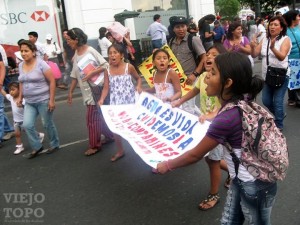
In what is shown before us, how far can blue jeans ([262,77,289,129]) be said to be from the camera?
16.8 feet

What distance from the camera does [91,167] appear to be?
4660mm

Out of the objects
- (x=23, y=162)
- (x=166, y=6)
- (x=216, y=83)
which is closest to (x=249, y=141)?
(x=216, y=83)

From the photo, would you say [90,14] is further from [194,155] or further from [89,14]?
[194,155]

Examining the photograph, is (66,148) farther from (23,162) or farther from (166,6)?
(166,6)

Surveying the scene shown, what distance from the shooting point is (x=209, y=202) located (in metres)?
3.34

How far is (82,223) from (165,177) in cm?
113

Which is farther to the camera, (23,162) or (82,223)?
(23,162)

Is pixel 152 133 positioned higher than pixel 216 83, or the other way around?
pixel 216 83

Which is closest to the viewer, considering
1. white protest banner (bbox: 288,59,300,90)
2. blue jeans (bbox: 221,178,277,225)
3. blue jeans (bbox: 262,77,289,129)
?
blue jeans (bbox: 221,178,277,225)

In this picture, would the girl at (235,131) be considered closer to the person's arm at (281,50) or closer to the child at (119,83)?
the child at (119,83)

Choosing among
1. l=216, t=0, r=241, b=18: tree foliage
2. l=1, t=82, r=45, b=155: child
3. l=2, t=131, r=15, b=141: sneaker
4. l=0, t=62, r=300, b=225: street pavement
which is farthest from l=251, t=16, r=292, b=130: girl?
l=216, t=0, r=241, b=18: tree foliage

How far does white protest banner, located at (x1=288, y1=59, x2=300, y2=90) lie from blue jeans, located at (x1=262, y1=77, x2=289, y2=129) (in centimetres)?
105

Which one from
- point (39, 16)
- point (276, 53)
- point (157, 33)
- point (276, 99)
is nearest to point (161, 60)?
point (276, 53)

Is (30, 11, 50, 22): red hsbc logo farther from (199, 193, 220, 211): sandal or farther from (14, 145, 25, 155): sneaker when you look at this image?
(199, 193, 220, 211): sandal
